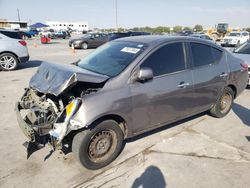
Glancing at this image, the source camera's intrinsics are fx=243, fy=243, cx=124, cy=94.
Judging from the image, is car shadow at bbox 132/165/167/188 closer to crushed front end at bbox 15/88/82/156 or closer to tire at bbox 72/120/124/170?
tire at bbox 72/120/124/170

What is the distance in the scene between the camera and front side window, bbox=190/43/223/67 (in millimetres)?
4367

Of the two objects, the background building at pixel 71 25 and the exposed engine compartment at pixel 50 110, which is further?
the background building at pixel 71 25

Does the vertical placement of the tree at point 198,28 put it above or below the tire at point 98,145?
above

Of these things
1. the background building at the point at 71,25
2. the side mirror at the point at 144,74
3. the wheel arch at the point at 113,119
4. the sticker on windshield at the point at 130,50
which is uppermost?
the background building at the point at 71,25

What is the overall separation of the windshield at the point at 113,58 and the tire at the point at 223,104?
228 cm

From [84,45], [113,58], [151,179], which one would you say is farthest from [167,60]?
[84,45]

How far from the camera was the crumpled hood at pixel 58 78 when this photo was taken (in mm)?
3174

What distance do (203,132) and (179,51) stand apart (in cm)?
162

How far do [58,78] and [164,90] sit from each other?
1.62m

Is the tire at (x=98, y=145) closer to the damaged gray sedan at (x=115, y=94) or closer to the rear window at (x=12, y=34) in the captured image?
the damaged gray sedan at (x=115, y=94)

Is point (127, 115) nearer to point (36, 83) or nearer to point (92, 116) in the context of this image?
point (92, 116)

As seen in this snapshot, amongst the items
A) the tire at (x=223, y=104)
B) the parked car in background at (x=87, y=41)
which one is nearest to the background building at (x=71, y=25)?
the parked car in background at (x=87, y=41)

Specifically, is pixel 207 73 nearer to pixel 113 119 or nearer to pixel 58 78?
pixel 113 119

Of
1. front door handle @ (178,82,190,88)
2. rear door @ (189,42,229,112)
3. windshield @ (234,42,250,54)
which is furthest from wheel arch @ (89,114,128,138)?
windshield @ (234,42,250,54)
